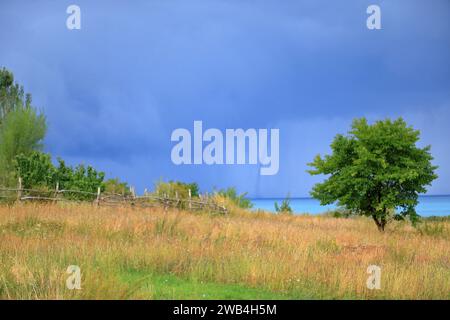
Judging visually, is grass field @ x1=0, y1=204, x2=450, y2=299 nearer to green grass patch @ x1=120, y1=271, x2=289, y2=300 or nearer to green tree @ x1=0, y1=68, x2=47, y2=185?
green grass patch @ x1=120, y1=271, x2=289, y2=300

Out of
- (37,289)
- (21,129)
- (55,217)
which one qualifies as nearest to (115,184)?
(21,129)

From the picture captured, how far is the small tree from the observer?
25.4m

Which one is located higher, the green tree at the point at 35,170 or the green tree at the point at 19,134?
the green tree at the point at 19,134

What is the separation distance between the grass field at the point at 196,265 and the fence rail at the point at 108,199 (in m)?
12.3

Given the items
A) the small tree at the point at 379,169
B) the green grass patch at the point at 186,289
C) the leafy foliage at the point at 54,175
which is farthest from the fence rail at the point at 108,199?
the green grass patch at the point at 186,289

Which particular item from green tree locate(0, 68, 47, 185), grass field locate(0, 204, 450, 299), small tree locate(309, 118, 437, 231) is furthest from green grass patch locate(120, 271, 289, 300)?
green tree locate(0, 68, 47, 185)

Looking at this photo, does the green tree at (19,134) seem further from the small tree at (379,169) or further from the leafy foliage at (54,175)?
the small tree at (379,169)

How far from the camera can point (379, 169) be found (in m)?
25.6

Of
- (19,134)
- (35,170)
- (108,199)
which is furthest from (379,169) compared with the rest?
(19,134)

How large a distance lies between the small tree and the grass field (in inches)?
366

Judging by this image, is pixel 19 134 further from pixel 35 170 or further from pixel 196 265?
pixel 196 265

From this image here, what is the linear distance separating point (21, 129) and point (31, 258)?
113 ft

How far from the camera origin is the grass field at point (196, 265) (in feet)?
28.5

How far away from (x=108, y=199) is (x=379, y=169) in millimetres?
15953
